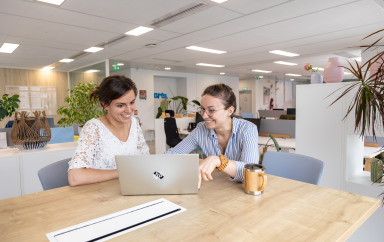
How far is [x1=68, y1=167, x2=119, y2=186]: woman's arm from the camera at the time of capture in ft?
4.11

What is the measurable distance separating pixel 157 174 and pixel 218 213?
0.30 m

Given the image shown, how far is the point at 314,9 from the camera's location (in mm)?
3361

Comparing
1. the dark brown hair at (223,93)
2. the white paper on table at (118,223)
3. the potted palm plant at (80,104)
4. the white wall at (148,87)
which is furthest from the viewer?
the white wall at (148,87)

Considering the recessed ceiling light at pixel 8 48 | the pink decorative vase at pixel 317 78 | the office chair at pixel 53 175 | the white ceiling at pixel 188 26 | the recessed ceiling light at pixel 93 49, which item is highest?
the recessed ceiling light at pixel 93 49

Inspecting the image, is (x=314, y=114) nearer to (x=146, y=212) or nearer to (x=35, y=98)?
(x=146, y=212)

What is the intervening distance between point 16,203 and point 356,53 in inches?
317

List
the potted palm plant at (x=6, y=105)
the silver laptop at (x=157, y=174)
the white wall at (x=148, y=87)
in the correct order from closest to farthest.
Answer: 1. the silver laptop at (x=157, y=174)
2. the potted palm plant at (x=6, y=105)
3. the white wall at (x=148, y=87)

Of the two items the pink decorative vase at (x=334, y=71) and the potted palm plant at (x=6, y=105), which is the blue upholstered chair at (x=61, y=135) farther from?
the pink decorative vase at (x=334, y=71)

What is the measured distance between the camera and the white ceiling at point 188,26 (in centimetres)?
319

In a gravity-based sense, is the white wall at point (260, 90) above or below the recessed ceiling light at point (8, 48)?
below

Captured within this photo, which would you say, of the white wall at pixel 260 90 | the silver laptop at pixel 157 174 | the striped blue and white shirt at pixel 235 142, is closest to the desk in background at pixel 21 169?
the striped blue and white shirt at pixel 235 142

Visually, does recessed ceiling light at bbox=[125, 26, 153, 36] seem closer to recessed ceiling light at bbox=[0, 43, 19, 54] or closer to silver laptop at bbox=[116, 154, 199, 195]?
recessed ceiling light at bbox=[0, 43, 19, 54]

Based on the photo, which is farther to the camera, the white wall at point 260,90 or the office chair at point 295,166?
the white wall at point 260,90

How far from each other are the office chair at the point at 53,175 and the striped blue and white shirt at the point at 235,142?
2.14ft
